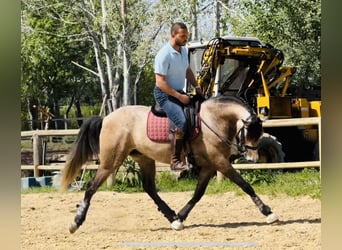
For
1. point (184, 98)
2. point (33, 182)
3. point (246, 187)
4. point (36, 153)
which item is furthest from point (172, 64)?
point (33, 182)

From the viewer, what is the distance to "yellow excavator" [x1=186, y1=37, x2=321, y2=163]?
557cm

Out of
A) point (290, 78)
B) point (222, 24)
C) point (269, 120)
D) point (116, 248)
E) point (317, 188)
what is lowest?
point (116, 248)

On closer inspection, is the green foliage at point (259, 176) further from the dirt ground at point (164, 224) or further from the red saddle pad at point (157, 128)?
the red saddle pad at point (157, 128)

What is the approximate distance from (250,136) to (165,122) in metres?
0.72

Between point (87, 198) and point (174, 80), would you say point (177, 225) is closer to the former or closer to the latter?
point (87, 198)

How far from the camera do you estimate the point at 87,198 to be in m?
5.41

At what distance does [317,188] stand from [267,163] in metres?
0.54

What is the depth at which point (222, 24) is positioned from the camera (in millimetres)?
5453

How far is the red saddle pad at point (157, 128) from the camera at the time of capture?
527cm

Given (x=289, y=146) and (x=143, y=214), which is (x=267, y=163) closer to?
(x=289, y=146)

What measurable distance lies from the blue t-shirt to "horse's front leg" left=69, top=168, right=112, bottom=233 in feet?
3.25

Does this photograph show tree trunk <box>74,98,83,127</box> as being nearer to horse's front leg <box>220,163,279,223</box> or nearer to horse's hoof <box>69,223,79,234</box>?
horse's hoof <box>69,223,79,234</box>
